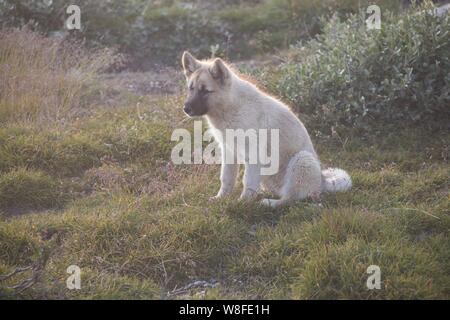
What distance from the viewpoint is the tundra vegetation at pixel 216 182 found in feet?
16.0

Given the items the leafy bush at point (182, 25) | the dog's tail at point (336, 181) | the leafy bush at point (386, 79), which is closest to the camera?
the dog's tail at point (336, 181)

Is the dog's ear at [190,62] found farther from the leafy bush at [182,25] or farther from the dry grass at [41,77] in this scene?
the leafy bush at [182,25]

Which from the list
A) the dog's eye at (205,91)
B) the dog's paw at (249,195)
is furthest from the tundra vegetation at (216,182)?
the dog's eye at (205,91)

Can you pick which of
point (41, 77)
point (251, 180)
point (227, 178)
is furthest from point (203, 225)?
point (41, 77)

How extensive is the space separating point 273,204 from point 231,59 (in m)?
5.67

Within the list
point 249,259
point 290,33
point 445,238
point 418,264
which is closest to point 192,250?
point 249,259

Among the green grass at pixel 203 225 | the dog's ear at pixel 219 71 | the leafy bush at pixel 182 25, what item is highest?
the leafy bush at pixel 182 25

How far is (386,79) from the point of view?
753 cm

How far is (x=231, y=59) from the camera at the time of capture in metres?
11.1

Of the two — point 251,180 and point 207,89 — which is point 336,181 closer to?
point 251,180

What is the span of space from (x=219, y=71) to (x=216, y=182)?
→ 4.90 ft

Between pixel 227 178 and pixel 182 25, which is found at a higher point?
pixel 182 25

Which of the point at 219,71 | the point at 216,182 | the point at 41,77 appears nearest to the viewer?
the point at 219,71

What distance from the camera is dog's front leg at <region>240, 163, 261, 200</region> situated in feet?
20.2
